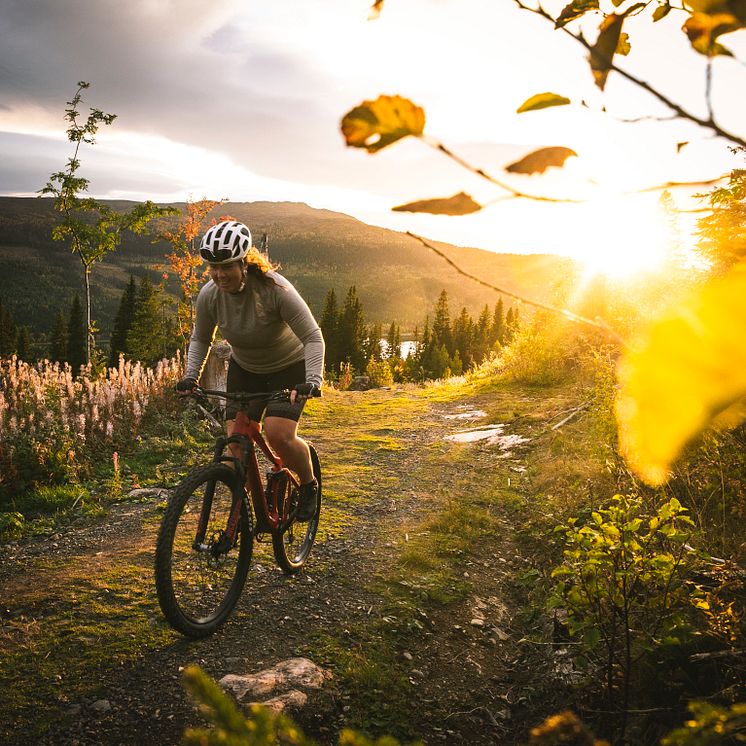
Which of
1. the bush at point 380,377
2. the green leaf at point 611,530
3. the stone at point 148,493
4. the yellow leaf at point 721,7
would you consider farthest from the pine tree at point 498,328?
the yellow leaf at point 721,7

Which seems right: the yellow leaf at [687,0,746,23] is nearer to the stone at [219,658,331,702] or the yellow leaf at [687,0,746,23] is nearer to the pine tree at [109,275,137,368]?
the stone at [219,658,331,702]

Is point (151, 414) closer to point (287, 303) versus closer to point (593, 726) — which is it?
point (287, 303)

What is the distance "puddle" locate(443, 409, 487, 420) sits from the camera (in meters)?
11.4

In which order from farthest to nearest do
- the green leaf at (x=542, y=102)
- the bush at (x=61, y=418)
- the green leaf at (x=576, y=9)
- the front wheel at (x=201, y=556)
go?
1. the bush at (x=61, y=418)
2. the front wheel at (x=201, y=556)
3. the green leaf at (x=576, y=9)
4. the green leaf at (x=542, y=102)

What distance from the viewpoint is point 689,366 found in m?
0.48

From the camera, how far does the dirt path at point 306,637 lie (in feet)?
9.39

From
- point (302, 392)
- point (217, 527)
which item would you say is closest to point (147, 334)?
point (217, 527)

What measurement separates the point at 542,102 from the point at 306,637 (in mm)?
3648

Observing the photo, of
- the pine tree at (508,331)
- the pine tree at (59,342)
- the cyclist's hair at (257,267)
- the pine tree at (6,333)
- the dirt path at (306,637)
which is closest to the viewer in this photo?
the dirt path at (306,637)

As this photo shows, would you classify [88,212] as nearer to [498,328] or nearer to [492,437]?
[492,437]

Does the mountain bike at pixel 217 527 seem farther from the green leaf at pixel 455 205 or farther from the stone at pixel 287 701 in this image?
the green leaf at pixel 455 205

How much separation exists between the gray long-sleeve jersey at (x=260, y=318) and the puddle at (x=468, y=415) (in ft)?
25.2

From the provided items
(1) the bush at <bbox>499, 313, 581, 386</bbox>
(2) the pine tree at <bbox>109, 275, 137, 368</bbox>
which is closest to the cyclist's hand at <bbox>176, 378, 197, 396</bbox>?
(1) the bush at <bbox>499, 313, 581, 386</bbox>

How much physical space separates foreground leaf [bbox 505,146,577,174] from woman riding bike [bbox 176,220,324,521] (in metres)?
3.08
